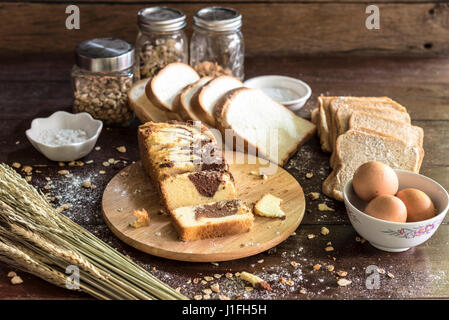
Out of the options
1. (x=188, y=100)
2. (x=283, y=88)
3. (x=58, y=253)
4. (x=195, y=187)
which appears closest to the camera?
(x=58, y=253)

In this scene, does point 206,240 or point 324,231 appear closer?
point 206,240

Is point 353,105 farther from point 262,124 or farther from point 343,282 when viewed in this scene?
point 343,282

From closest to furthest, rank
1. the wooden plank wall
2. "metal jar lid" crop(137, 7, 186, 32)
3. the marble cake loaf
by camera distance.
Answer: the marble cake loaf < "metal jar lid" crop(137, 7, 186, 32) < the wooden plank wall

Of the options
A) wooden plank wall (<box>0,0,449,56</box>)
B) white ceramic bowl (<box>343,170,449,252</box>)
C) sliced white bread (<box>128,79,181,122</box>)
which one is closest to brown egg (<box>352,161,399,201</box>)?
white ceramic bowl (<box>343,170,449,252</box>)

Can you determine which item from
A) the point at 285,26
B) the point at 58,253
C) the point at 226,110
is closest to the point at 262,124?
the point at 226,110

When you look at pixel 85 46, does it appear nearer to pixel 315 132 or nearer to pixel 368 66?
pixel 315 132

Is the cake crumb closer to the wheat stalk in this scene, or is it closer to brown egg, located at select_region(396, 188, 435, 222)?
brown egg, located at select_region(396, 188, 435, 222)
